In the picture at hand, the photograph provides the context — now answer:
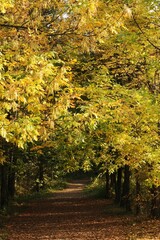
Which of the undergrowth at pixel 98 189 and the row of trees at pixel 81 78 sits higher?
the row of trees at pixel 81 78

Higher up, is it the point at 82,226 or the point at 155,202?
the point at 155,202

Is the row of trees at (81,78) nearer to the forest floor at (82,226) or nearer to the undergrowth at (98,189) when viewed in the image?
the forest floor at (82,226)

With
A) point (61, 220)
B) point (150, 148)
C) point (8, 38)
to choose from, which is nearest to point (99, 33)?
point (8, 38)

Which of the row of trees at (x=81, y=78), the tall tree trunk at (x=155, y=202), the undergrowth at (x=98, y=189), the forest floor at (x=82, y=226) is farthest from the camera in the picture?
the undergrowth at (x=98, y=189)

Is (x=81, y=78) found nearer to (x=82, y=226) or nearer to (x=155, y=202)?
(x=155, y=202)

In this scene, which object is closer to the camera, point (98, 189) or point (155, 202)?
point (155, 202)

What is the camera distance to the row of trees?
6734 mm

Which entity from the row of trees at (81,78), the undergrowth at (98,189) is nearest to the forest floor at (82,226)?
the row of trees at (81,78)

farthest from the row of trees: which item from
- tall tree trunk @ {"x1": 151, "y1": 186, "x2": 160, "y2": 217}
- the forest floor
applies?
the forest floor

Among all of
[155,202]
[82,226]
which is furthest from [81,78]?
[82,226]

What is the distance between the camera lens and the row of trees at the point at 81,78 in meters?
6.73

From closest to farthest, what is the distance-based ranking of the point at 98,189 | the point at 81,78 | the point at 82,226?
the point at 81,78 → the point at 82,226 → the point at 98,189

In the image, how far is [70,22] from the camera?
8133 mm

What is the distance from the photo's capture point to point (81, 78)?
531 inches
